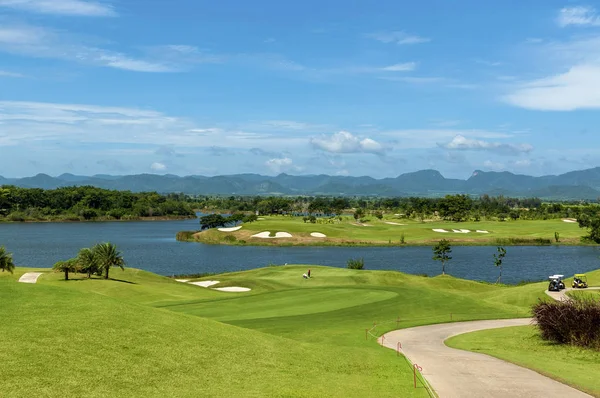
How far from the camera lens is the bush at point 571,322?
25.9m

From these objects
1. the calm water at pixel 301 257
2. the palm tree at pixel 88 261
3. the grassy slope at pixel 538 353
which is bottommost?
the calm water at pixel 301 257

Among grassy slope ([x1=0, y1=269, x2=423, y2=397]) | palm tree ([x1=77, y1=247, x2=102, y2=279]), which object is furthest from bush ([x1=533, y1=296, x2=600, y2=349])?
palm tree ([x1=77, y1=247, x2=102, y2=279])

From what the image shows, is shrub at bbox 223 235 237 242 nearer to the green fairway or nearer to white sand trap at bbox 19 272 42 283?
white sand trap at bbox 19 272 42 283

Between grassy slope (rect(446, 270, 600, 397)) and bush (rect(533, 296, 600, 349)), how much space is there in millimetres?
630

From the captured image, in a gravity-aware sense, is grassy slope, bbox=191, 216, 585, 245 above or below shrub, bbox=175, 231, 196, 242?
above

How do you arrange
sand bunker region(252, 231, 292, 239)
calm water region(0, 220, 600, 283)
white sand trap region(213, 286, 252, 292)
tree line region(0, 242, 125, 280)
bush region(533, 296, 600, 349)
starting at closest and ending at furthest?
bush region(533, 296, 600, 349) < tree line region(0, 242, 125, 280) < white sand trap region(213, 286, 252, 292) < calm water region(0, 220, 600, 283) < sand bunker region(252, 231, 292, 239)

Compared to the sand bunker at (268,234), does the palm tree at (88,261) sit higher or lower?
higher

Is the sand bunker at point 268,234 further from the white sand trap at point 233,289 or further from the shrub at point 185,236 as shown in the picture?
the white sand trap at point 233,289

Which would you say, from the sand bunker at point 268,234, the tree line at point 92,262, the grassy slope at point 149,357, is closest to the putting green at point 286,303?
the grassy slope at point 149,357

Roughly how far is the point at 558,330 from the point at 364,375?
46.8 feet

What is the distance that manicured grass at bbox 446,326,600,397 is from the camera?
783 inches

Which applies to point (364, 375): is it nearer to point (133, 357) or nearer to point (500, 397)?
point (500, 397)

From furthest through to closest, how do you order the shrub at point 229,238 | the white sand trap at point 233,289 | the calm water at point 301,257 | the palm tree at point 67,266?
the shrub at point 229,238
the calm water at point 301,257
the white sand trap at point 233,289
the palm tree at point 67,266

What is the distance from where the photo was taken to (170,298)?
4262 centimetres
